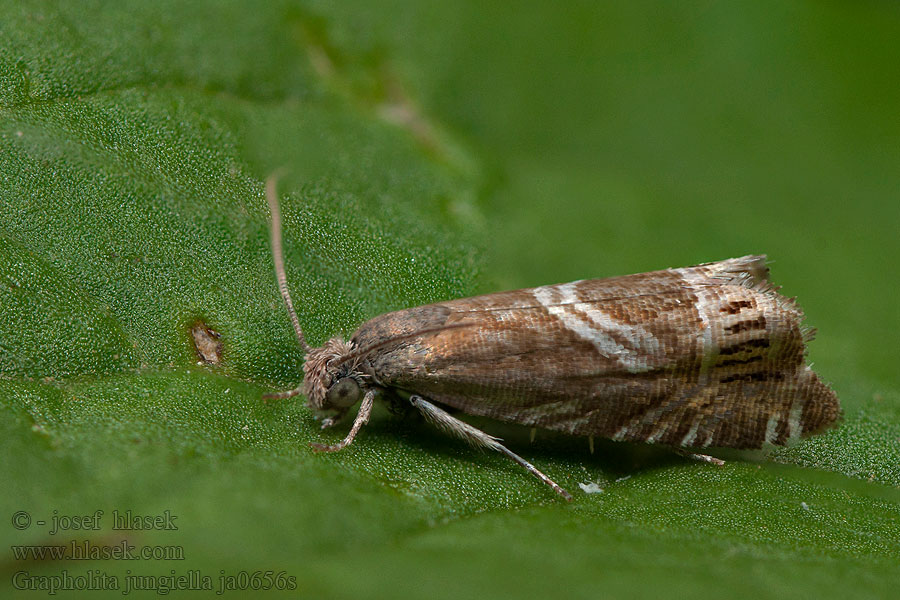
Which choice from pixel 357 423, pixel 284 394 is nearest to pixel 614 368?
pixel 357 423

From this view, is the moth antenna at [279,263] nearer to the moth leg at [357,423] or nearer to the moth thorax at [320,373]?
the moth thorax at [320,373]

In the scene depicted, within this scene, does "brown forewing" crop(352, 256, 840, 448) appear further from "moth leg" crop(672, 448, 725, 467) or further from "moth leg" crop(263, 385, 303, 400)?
"moth leg" crop(263, 385, 303, 400)

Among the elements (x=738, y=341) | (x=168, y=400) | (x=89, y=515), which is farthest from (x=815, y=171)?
(x=89, y=515)

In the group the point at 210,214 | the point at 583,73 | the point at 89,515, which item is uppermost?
the point at 583,73

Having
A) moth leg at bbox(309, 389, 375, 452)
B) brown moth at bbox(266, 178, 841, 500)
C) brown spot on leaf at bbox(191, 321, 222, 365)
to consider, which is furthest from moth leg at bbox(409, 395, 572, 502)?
brown spot on leaf at bbox(191, 321, 222, 365)

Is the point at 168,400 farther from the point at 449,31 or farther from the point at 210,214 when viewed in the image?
the point at 449,31

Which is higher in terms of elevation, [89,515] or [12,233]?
[12,233]

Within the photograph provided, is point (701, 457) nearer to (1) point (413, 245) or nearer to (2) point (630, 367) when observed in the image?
(2) point (630, 367)
